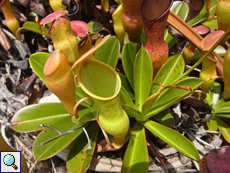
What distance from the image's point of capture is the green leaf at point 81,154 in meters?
1.01

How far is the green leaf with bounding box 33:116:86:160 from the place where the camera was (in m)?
0.99

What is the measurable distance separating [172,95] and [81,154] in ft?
2.18

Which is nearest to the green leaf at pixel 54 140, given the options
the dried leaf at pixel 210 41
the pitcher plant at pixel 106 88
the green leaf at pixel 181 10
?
the pitcher plant at pixel 106 88

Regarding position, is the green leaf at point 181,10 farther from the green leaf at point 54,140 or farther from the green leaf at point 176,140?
the green leaf at point 54,140

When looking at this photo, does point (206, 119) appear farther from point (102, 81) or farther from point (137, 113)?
point (102, 81)

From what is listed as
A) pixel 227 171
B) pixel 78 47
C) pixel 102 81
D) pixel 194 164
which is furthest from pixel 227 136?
pixel 78 47

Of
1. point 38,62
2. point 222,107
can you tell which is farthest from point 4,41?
point 222,107

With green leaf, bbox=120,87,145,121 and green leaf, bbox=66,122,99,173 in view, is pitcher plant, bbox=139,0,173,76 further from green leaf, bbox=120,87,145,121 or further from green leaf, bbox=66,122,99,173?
green leaf, bbox=66,122,99,173

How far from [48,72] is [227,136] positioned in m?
1.22

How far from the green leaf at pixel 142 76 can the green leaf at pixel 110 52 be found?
16cm

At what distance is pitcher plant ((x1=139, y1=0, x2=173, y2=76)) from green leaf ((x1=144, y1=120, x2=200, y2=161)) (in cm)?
41

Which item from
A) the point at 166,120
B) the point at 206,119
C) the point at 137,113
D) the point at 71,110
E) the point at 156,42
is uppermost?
the point at 156,42

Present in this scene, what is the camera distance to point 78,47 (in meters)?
0.90

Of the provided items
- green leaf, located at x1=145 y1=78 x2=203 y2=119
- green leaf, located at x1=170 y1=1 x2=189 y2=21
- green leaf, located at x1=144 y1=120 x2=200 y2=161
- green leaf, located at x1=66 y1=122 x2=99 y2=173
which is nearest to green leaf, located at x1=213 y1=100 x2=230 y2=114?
green leaf, located at x1=145 y1=78 x2=203 y2=119
